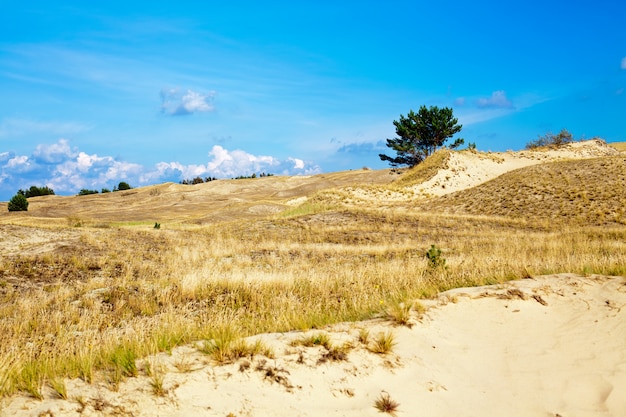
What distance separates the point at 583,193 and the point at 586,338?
32089 mm

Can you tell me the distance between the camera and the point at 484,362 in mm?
5430

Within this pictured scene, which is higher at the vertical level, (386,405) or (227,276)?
(227,276)

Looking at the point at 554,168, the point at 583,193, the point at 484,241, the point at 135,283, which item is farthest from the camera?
the point at 554,168

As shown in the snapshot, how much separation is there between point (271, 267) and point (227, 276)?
13.1ft

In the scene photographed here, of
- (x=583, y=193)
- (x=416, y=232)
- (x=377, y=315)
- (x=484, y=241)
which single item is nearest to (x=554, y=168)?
(x=583, y=193)

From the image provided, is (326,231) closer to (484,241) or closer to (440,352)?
(484,241)

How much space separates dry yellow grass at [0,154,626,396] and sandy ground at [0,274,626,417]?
0.34 meters

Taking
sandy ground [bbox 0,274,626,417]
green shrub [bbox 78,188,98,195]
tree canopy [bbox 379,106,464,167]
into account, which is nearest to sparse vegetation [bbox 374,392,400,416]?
sandy ground [bbox 0,274,626,417]

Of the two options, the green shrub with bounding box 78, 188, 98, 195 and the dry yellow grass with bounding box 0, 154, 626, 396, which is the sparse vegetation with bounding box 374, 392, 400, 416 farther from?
the green shrub with bounding box 78, 188, 98, 195

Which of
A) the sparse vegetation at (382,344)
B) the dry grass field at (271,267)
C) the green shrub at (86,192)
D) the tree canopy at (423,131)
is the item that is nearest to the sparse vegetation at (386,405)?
the sparse vegetation at (382,344)

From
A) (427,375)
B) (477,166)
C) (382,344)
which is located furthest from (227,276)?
(477,166)

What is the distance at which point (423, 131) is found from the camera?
212 ft

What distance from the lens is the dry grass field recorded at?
5.26m

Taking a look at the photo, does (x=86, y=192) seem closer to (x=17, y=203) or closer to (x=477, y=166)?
(x=17, y=203)
